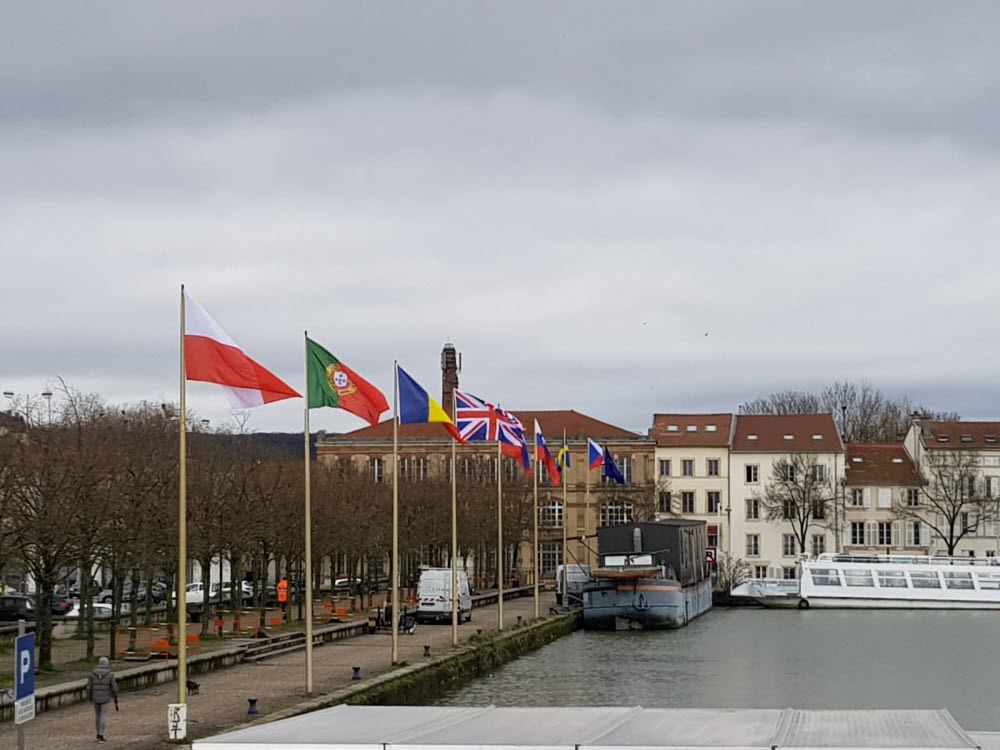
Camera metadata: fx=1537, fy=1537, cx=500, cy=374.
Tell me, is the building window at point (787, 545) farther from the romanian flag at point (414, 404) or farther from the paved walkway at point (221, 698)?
the romanian flag at point (414, 404)

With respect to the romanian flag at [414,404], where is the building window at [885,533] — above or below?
below

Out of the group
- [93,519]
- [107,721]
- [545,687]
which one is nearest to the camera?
[107,721]

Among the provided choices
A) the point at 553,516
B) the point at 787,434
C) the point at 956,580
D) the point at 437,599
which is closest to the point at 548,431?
the point at 553,516

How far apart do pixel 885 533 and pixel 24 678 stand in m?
99.7

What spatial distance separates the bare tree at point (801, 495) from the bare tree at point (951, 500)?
5.17 m

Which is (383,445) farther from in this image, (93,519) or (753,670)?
(93,519)

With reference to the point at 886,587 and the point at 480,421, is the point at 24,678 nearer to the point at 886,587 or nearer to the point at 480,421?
the point at 480,421

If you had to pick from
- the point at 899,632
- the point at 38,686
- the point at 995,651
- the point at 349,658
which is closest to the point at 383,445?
the point at 899,632

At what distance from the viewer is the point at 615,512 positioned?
116 metres

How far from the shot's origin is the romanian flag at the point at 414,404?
39.8 metres

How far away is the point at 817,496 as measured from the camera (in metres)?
110

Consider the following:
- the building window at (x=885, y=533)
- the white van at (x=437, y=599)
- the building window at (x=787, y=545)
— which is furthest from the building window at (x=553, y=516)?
the white van at (x=437, y=599)

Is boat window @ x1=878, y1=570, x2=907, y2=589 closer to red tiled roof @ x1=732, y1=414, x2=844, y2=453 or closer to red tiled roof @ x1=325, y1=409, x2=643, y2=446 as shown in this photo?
red tiled roof @ x1=732, y1=414, x2=844, y2=453

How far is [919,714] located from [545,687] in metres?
28.8
